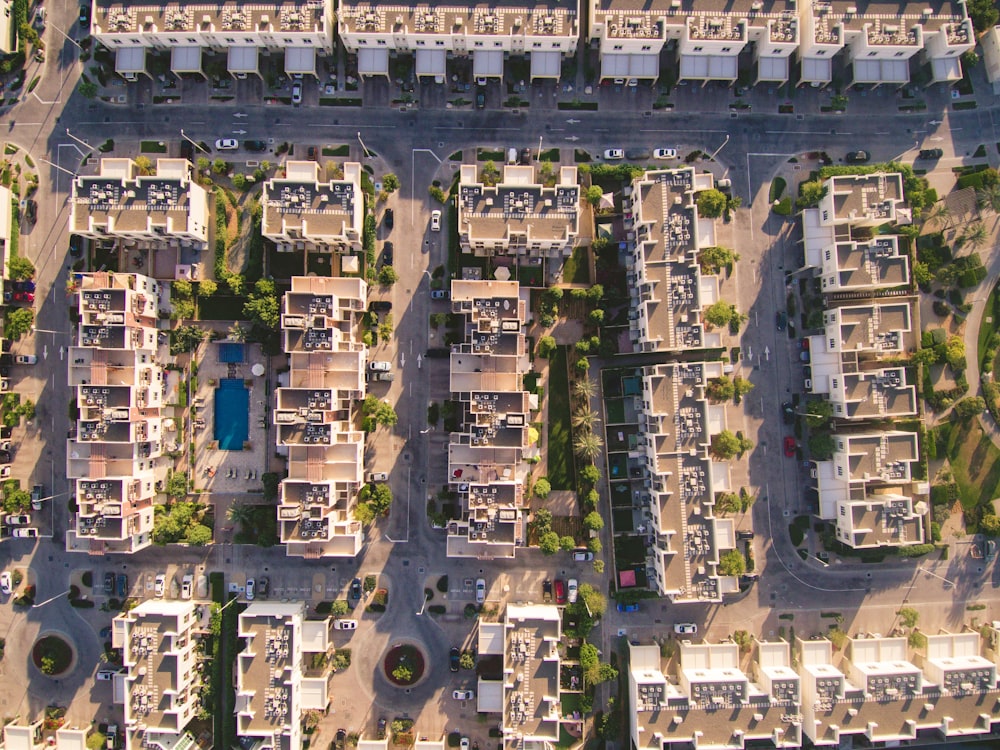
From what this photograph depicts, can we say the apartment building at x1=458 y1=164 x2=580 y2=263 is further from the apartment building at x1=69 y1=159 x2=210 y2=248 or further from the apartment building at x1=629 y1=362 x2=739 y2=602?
the apartment building at x1=69 y1=159 x2=210 y2=248

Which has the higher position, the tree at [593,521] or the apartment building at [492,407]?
the apartment building at [492,407]

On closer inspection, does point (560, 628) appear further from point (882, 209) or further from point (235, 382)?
point (882, 209)

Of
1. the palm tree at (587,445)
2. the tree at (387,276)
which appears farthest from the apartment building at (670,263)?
the tree at (387,276)

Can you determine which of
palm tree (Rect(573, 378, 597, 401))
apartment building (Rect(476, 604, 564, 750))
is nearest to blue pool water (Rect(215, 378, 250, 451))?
apartment building (Rect(476, 604, 564, 750))

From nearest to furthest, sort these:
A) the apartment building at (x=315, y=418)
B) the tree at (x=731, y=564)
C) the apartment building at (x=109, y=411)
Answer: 1. the apartment building at (x=315, y=418)
2. the apartment building at (x=109, y=411)
3. the tree at (x=731, y=564)

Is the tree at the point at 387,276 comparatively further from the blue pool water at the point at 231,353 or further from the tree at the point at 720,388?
the tree at the point at 720,388
